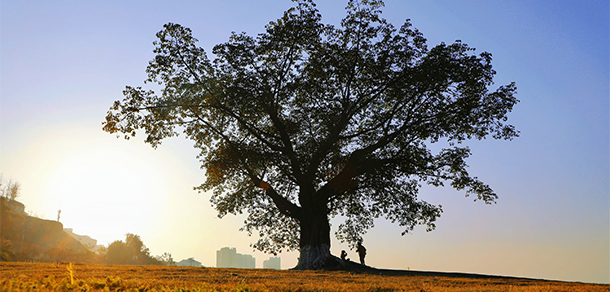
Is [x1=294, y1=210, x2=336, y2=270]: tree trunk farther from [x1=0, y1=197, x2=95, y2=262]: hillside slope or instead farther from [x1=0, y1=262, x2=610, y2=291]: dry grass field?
[x1=0, y1=197, x2=95, y2=262]: hillside slope

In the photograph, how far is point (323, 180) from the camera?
26438 millimetres

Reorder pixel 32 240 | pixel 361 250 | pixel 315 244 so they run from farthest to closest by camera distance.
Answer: pixel 32 240, pixel 361 250, pixel 315 244

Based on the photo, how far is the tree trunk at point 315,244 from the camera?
23000 mm

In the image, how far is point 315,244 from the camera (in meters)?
23.7

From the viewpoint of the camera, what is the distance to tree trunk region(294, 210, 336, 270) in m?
23.0

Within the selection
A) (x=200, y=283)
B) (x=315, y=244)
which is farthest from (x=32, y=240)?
(x=200, y=283)

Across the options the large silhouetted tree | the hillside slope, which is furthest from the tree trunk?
the hillside slope

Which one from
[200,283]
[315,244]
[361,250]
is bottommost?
[200,283]

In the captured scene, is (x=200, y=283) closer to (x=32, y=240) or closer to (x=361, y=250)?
(x=361, y=250)

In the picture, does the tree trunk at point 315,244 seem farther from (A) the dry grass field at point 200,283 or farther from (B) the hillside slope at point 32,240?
(B) the hillside slope at point 32,240

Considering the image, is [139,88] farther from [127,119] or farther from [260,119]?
[260,119]

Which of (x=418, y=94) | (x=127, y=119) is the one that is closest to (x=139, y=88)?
(x=127, y=119)

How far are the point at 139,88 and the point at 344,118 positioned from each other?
1091 cm

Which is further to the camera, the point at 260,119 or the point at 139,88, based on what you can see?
the point at 260,119
